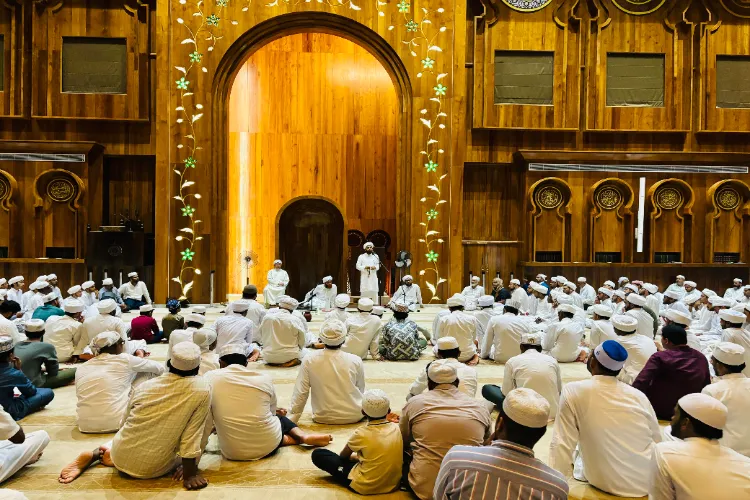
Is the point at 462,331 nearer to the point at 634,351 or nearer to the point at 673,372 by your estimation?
the point at 634,351

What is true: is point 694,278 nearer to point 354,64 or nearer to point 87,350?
point 354,64

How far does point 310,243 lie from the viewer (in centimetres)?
1232

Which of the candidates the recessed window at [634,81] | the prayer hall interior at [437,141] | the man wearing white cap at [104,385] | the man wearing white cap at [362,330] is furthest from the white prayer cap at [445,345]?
the recessed window at [634,81]

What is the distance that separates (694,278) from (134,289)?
9.37 metres

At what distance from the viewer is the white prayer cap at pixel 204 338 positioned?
4.16m

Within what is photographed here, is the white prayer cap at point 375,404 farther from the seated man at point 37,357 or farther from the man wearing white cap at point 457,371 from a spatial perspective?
the seated man at point 37,357

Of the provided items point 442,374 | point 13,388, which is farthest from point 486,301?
point 13,388

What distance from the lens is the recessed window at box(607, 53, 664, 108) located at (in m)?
10.9

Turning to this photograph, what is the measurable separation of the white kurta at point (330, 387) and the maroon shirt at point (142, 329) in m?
3.41

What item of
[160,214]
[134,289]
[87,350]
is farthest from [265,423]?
[160,214]

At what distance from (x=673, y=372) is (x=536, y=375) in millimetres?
925

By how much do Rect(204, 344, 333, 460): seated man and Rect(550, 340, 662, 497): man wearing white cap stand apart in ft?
5.32

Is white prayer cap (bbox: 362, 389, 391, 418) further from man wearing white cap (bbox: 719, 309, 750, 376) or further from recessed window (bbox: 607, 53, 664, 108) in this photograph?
recessed window (bbox: 607, 53, 664, 108)

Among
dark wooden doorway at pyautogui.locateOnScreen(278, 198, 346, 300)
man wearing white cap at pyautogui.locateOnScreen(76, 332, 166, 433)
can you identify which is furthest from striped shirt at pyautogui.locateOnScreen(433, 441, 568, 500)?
dark wooden doorway at pyautogui.locateOnScreen(278, 198, 346, 300)
